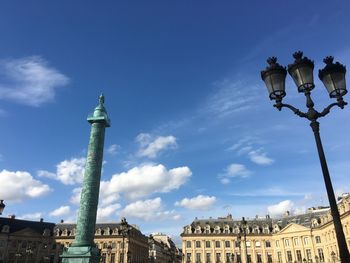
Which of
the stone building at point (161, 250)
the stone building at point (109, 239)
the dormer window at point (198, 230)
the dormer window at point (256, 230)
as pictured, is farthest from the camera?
the stone building at point (161, 250)

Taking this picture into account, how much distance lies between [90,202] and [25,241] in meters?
53.1

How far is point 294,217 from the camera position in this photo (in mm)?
78750

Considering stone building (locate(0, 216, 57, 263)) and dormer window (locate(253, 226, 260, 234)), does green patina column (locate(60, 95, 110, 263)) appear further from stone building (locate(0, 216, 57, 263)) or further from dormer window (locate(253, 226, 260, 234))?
dormer window (locate(253, 226, 260, 234))

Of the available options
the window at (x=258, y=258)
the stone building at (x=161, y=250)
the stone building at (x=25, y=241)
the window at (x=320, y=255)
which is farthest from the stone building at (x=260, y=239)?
the stone building at (x=161, y=250)

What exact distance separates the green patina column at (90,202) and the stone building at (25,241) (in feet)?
150

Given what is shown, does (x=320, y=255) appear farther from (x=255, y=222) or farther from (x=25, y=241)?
(x=25, y=241)

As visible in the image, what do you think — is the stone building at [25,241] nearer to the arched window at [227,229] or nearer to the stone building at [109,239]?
the stone building at [109,239]

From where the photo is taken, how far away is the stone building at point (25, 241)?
72.4 meters

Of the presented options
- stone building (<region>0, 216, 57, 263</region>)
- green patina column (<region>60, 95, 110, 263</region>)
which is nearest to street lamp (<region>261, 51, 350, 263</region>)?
green patina column (<region>60, 95, 110, 263</region>)

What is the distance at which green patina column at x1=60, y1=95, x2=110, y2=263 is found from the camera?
1201 inches

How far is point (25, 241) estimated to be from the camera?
75.9m

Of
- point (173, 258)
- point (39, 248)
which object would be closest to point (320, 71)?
point (39, 248)

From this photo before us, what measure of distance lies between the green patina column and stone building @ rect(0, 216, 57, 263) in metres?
45.8

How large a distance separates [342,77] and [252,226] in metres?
78.4
